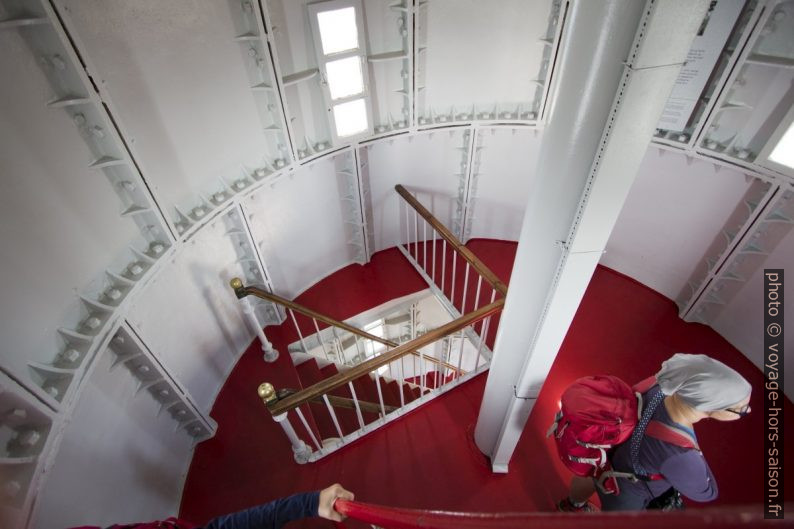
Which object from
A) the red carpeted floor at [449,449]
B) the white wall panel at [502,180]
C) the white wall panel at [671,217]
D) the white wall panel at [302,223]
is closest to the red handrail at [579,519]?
the red carpeted floor at [449,449]

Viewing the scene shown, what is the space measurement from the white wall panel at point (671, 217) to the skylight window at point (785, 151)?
0.43 metres

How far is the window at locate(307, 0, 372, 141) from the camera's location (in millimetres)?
3807

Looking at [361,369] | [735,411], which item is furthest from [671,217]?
[361,369]

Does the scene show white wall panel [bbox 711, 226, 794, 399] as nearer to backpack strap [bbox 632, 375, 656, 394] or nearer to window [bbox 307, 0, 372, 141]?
backpack strap [bbox 632, 375, 656, 394]

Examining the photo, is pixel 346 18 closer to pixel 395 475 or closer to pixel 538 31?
pixel 538 31

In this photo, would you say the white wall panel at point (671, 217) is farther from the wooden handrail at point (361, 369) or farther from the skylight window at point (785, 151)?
the wooden handrail at point (361, 369)

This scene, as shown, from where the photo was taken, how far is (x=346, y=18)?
393cm

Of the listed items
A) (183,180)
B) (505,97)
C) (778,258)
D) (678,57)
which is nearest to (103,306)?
(183,180)

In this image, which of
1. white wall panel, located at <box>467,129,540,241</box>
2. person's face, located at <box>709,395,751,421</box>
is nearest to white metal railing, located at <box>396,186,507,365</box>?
white wall panel, located at <box>467,129,540,241</box>

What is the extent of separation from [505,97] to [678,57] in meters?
3.94

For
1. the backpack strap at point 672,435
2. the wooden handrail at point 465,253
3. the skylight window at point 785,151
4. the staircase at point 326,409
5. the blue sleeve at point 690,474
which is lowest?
the staircase at point 326,409

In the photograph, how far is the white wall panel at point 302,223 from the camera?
455cm

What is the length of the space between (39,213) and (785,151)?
6098 millimetres

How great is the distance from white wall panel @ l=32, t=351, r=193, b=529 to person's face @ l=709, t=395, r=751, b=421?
3.78 meters
